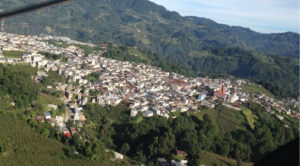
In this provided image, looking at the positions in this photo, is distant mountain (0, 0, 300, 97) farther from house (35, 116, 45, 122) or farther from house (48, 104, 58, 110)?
house (35, 116, 45, 122)

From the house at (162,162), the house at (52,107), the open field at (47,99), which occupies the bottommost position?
the house at (162,162)

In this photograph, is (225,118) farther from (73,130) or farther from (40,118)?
(40,118)

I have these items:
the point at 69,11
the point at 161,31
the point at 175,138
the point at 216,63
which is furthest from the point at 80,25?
the point at 175,138

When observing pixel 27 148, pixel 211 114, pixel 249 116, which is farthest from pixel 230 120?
pixel 27 148

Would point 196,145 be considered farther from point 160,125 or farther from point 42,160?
point 42,160

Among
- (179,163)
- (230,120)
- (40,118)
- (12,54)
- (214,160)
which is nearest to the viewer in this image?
(179,163)

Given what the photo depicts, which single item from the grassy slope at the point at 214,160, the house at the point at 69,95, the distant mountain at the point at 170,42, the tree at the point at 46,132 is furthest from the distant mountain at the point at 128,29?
the grassy slope at the point at 214,160

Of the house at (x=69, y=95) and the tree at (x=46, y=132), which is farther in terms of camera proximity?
the house at (x=69, y=95)

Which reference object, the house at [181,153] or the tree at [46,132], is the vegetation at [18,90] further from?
the house at [181,153]
